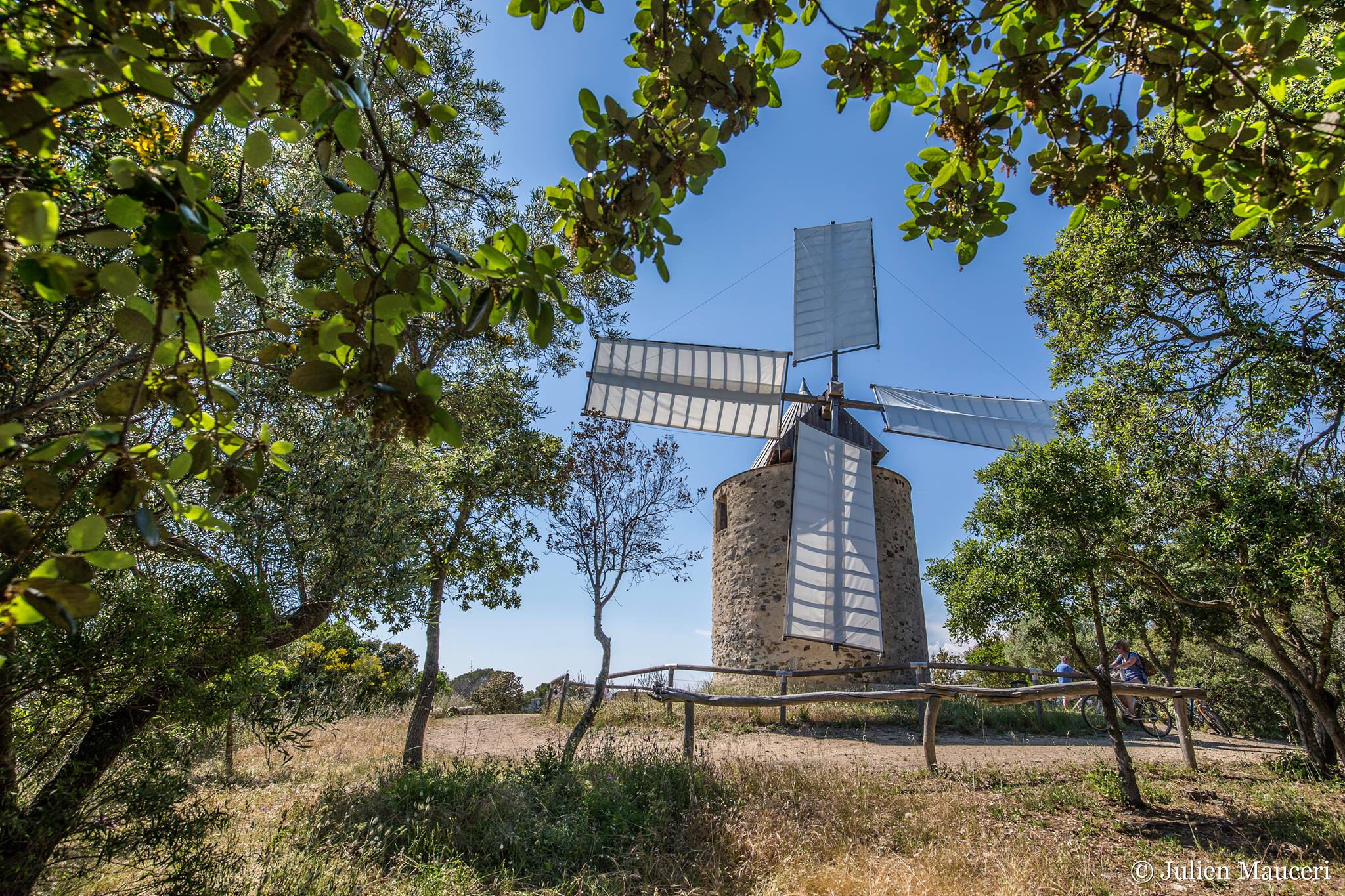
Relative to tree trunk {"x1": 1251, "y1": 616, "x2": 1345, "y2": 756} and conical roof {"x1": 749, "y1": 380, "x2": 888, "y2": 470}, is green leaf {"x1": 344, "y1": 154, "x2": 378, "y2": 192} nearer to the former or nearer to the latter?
tree trunk {"x1": 1251, "y1": 616, "x2": 1345, "y2": 756}

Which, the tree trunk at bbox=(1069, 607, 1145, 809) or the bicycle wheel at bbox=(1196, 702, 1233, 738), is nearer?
the tree trunk at bbox=(1069, 607, 1145, 809)

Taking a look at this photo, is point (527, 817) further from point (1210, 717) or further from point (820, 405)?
point (1210, 717)

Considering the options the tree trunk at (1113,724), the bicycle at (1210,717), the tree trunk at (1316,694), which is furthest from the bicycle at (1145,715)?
the tree trunk at (1113,724)

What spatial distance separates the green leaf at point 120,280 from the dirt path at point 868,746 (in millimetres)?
5732

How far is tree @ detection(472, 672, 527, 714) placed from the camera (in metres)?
11.9

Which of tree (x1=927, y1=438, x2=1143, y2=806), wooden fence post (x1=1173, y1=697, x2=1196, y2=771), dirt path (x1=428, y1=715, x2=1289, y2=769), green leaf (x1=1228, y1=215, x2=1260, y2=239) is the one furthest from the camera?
dirt path (x1=428, y1=715, x2=1289, y2=769)

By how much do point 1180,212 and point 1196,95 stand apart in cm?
32

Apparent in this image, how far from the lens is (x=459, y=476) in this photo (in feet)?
22.0

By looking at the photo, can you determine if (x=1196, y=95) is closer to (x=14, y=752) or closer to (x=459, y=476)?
(x=14, y=752)

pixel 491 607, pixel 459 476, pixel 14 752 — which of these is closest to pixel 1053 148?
pixel 14 752

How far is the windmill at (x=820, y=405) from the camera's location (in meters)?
11.2

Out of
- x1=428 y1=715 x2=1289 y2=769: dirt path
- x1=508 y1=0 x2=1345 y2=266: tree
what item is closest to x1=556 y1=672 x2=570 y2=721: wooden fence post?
x1=428 y1=715 x2=1289 y2=769: dirt path

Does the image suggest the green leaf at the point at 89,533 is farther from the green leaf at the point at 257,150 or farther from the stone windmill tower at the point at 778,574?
the stone windmill tower at the point at 778,574

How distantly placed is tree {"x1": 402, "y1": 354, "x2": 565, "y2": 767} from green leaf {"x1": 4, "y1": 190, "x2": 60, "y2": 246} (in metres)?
5.22
